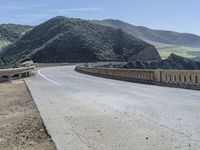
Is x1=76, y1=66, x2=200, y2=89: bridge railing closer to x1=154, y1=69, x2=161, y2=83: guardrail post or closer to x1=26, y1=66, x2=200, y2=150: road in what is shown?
x1=154, y1=69, x2=161, y2=83: guardrail post

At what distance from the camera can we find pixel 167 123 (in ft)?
34.6

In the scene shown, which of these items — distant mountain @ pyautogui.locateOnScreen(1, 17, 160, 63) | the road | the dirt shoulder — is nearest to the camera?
the road

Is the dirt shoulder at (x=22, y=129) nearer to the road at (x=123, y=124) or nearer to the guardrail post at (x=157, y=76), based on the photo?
the road at (x=123, y=124)

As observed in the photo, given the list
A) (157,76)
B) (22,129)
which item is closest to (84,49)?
(157,76)

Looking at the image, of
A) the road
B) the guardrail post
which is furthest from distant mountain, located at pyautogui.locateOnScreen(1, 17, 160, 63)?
the road

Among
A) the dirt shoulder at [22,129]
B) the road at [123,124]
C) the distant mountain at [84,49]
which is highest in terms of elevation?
the road at [123,124]

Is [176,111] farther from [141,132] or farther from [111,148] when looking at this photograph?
[111,148]

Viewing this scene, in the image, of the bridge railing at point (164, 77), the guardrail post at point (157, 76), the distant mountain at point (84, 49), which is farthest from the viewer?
the distant mountain at point (84, 49)

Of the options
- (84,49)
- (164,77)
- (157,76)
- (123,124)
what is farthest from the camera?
(84,49)

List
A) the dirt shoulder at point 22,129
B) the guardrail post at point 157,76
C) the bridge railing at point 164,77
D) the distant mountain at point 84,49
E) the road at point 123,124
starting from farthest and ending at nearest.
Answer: the distant mountain at point 84,49
the guardrail post at point 157,76
the bridge railing at point 164,77
the dirt shoulder at point 22,129
the road at point 123,124

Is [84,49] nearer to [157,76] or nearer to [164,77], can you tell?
[157,76]

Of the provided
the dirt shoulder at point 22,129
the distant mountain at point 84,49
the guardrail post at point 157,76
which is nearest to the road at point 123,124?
the dirt shoulder at point 22,129

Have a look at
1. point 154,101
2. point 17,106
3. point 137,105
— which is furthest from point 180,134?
point 17,106

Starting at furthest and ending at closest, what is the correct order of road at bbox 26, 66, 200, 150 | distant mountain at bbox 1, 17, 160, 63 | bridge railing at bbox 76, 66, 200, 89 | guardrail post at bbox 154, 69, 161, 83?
distant mountain at bbox 1, 17, 160, 63
guardrail post at bbox 154, 69, 161, 83
bridge railing at bbox 76, 66, 200, 89
road at bbox 26, 66, 200, 150
